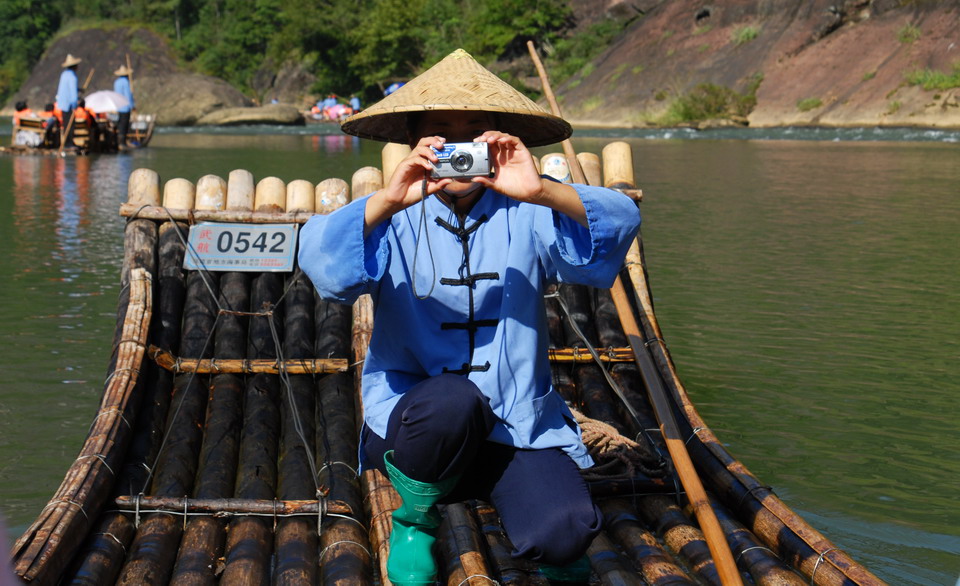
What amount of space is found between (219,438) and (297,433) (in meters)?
0.29

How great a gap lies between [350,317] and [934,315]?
455 centimetres

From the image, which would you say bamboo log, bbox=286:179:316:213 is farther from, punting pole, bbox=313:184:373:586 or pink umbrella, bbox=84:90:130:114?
pink umbrella, bbox=84:90:130:114

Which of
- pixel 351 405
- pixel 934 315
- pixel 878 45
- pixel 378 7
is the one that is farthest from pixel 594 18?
pixel 351 405

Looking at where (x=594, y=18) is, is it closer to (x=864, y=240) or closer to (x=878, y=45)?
(x=878, y=45)

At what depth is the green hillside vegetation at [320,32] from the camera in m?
47.7

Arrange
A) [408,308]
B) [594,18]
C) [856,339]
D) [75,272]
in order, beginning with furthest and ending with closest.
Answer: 1. [594,18]
2. [75,272]
3. [856,339]
4. [408,308]

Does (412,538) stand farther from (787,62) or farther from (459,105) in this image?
(787,62)

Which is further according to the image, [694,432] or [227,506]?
[694,432]

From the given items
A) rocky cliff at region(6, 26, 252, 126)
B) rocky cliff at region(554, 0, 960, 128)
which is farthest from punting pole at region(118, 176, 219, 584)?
rocky cliff at region(6, 26, 252, 126)

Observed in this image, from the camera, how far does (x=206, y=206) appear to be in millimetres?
5203

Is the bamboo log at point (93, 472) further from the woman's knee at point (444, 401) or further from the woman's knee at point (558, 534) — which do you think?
the woman's knee at point (558, 534)

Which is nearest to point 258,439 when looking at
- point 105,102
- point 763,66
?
point 105,102

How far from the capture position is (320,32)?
2092 inches

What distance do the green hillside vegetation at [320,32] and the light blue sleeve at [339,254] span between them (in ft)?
135
